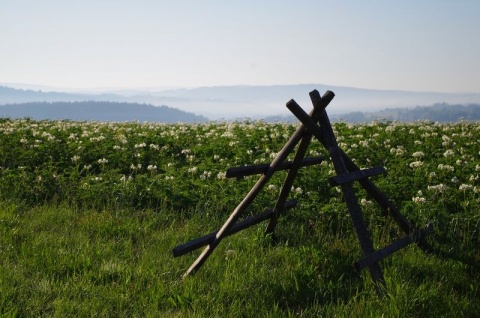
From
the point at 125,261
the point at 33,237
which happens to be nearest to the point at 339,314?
the point at 125,261

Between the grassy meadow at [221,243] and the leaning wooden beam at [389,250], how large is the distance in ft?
1.08

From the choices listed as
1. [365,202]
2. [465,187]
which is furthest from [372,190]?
[465,187]

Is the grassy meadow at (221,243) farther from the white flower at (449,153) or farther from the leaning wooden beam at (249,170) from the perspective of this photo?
the leaning wooden beam at (249,170)

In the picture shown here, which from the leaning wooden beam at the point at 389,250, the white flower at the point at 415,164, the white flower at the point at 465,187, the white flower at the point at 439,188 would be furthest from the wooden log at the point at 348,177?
the white flower at the point at 415,164

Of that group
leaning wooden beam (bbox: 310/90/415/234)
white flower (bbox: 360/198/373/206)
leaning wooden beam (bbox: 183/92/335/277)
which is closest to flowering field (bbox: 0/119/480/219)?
white flower (bbox: 360/198/373/206)

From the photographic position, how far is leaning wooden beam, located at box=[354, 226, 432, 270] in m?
5.86

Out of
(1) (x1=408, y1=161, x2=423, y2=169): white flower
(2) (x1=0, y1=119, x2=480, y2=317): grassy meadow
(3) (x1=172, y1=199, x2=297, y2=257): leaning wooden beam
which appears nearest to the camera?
(2) (x1=0, y1=119, x2=480, y2=317): grassy meadow

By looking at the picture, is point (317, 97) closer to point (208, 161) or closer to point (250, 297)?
point (250, 297)

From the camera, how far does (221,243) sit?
7.91 metres

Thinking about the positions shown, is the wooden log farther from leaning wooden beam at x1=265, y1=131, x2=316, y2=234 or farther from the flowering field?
the flowering field

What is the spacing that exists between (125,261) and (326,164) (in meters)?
6.36

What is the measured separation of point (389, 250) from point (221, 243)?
9.05ft

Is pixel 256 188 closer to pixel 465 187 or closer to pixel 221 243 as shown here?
pixel 221 243

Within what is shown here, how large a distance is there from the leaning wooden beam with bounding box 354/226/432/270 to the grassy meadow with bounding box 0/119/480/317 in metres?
0.33
